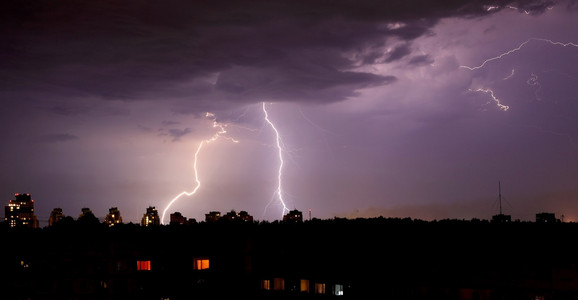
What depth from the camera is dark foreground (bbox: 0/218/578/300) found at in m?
36.9

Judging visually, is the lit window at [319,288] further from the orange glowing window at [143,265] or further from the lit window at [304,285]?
the orange glowing window at [143,265]

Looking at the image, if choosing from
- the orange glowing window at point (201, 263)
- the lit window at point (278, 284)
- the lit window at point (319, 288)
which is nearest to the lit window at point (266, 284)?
the lit window at point (278, 284)

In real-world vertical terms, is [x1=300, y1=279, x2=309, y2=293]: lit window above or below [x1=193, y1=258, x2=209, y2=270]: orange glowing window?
below

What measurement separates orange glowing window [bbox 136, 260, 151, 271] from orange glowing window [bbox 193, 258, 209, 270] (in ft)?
23.0

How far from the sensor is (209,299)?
53.5 meters

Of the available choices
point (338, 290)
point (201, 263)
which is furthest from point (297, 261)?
point (201, 263)

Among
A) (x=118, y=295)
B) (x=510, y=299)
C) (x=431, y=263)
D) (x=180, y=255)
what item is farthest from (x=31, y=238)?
(x=510, y=299)

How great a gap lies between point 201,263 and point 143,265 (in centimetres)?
865

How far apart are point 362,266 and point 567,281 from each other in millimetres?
13870

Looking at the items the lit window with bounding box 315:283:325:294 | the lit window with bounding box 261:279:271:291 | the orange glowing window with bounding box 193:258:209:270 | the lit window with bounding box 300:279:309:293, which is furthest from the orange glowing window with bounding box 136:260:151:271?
the lit window with bounding box 315:283:325:294

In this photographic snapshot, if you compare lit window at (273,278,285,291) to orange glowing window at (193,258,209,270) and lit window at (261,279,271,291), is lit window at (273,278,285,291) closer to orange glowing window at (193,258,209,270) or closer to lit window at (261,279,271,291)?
lit window at (261,279,271,291)

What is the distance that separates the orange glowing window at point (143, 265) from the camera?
5978 centimetres

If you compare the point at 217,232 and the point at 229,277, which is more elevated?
the point at 217,232

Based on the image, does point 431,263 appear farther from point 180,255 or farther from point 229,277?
point 180,255
